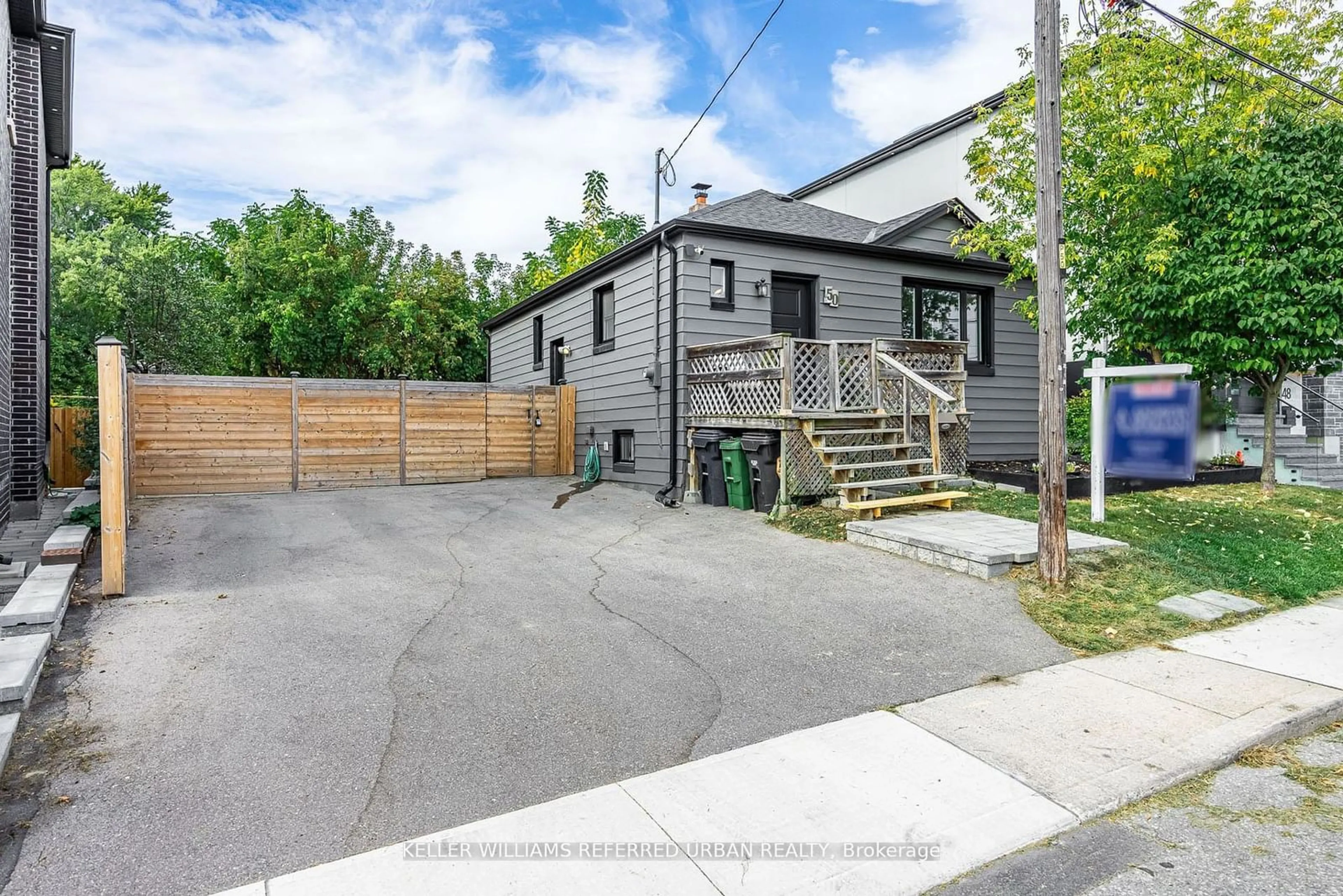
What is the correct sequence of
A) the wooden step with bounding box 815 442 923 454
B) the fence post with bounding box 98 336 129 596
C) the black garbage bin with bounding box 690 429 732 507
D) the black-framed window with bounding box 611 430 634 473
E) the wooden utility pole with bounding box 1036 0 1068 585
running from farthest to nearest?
the black-framed window with bounding box 611 430 634 473 < the black garbage bin with bounding box 690 429 732 507 < the wooden step with bounding box 815 442 923 454 < the wooden utility pole with bounding box 1036 0 1068 585 < the fence post with bounding box 98 336 129 596

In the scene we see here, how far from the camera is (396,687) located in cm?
388

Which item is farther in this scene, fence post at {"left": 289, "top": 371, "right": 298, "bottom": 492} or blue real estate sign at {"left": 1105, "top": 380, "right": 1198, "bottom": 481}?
fence post at {"left": 289, "top": 371, "right": 298, "bottom": 492}

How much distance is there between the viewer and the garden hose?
514 inches

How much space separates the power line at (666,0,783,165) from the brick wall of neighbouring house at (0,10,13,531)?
8.46 metres

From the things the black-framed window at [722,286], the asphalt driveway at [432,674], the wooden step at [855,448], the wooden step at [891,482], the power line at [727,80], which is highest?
the power line at [727,80]

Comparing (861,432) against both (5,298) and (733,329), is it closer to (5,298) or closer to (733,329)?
(733,329)

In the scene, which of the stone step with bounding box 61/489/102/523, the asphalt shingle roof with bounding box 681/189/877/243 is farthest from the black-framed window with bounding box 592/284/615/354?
the stone step with bounding box 61/489/102/523

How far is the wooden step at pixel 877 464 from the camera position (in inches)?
340

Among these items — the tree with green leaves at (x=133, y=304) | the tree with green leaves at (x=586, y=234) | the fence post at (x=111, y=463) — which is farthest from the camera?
the tree with green leaves at (x=586, y=234)

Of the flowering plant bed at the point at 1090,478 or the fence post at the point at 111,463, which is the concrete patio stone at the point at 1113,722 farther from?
the fence post at the point at 111,463

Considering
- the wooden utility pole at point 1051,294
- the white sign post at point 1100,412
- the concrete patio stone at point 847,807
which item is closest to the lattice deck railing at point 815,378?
the white sign post at point 1100,412

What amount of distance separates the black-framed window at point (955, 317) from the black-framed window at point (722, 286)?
3637mm

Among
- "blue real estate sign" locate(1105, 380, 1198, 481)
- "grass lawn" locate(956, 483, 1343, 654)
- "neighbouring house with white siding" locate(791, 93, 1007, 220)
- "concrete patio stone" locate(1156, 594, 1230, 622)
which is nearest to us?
"grass lawn" locate(956, 483, 1343, 654)

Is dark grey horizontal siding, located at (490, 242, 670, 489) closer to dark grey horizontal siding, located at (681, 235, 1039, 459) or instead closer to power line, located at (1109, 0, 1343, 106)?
dark grey horizontal siding, located at (681, 235, 1039, 459)
